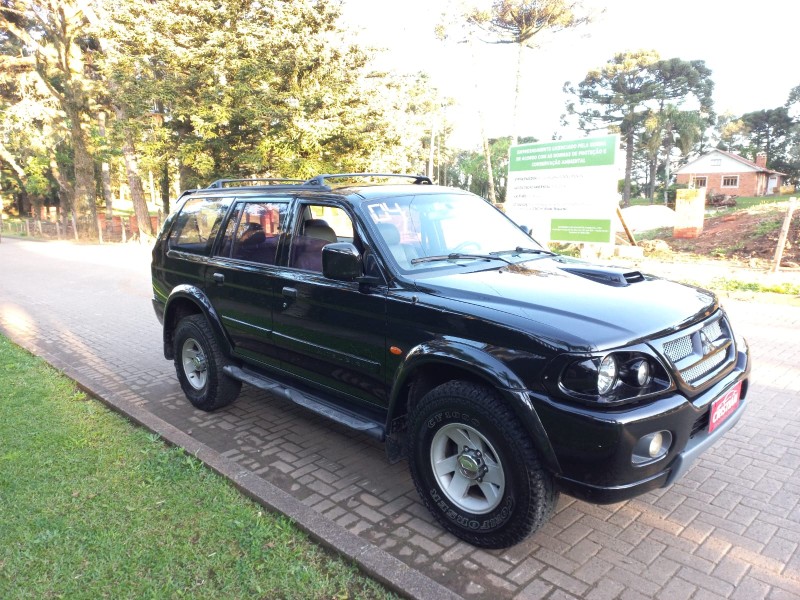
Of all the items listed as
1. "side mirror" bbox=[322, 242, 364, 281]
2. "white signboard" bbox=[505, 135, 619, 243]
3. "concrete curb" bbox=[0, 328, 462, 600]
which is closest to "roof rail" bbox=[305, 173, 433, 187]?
"side mirror" bbox=[322, 242, 364, 281]

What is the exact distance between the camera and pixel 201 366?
512cm

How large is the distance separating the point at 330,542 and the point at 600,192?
9928 mm

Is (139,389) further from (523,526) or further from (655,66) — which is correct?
(655,66)

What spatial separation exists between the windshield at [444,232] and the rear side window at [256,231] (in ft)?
2.93

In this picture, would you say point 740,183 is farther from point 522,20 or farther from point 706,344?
point 706,344

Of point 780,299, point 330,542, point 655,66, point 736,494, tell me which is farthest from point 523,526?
point 655,66

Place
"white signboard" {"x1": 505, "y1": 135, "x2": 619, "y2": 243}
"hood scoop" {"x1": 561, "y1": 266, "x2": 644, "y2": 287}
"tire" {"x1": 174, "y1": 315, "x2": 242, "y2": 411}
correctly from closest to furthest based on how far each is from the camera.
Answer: "hood scoop" {"x1": 561, "y1": 266, "x2": 644, "y2": 287} → "tire" {"x1": 174, "y1": 315, "x2": 242, "y2": 411} → "white signboard" {"x1": 505, "y1": 135, "x2": 619, "y2": 243}

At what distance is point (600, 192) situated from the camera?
11.3 meters

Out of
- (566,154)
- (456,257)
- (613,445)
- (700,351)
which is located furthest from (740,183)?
(613,445)

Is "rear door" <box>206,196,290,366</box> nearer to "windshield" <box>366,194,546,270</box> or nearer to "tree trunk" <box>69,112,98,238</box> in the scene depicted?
"windshield" <box>366,194,546,270</box>

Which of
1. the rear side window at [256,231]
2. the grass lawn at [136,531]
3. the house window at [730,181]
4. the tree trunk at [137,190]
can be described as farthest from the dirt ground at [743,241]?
the house window at [730,181]

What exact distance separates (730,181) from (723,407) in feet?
236

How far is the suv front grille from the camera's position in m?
2.82

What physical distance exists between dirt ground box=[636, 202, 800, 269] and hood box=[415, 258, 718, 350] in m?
11.4
